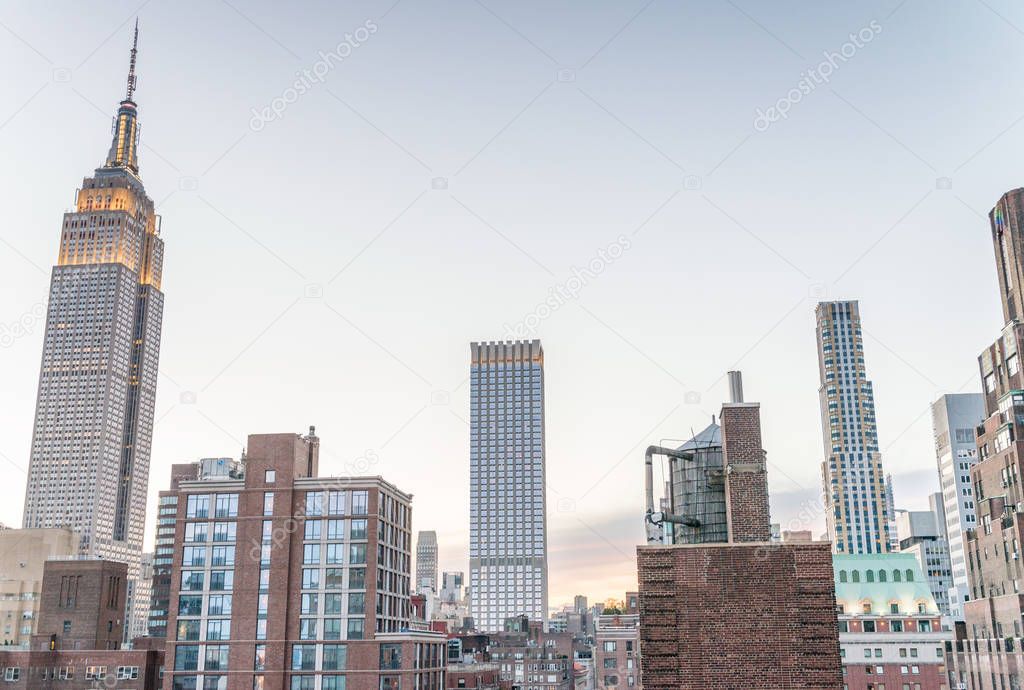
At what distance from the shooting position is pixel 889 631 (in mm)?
115625

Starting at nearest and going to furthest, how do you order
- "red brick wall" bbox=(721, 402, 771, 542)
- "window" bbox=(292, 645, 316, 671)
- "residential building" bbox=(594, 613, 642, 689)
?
"red brick wall" bbox=(721, 402, 771, 542), "window" bbox=(292, 645, 316, 671), "residential building" bbox=(594, 613, 642, 689)

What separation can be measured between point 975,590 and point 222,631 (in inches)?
3404

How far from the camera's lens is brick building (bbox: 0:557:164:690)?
108 meters

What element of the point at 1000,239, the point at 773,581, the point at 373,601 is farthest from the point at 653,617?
the point at 1000,239

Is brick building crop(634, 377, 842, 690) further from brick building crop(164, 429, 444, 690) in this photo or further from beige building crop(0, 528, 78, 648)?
beige building crop(0, 528, 78, 648)

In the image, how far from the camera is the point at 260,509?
100 metres

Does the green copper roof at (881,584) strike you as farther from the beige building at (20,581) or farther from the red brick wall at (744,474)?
the beige building at (20,581)

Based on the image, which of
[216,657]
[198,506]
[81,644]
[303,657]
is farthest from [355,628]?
[81,644]

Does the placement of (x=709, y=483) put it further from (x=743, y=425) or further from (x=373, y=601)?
(x=373, y=601)

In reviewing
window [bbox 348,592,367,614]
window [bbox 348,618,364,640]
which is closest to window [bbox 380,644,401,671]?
window [bbox 348,618,364,640]

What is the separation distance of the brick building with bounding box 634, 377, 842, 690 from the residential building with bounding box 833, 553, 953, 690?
8757cm

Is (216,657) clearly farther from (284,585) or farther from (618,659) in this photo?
(618,659)

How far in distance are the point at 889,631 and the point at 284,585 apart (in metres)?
75.5

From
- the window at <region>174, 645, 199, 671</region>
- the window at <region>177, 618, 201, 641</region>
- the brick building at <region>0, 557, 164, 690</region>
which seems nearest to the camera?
the window at <region>174, 645, 199, 671</region>
